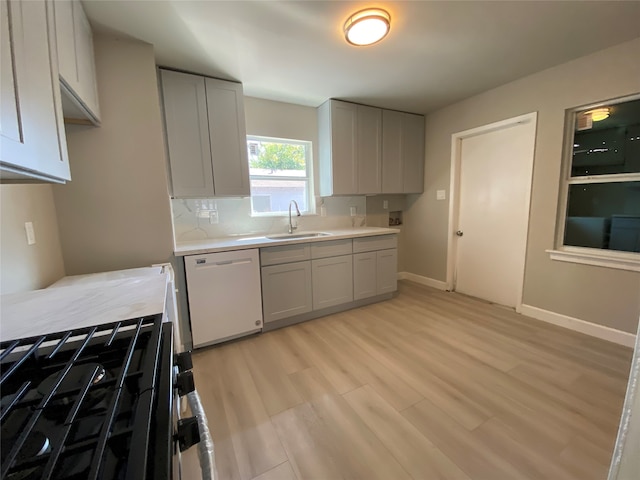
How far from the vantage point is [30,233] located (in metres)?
1.43

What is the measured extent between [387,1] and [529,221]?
247 centimetres

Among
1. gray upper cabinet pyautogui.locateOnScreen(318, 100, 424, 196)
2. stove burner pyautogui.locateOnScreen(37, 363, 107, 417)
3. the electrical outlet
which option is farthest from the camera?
gray upper cabinet pyautogui.locateOnScreen(318, 100, 424, 196)

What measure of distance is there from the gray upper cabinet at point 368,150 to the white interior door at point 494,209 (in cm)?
62

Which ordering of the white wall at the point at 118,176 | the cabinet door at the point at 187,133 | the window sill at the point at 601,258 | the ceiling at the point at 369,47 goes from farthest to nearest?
1. the cabinet door at the point at 187,133
2. the window sill at the point at 601,258
3. the white wall at the point at 118,176
4. the ceiling at the point at 369,47

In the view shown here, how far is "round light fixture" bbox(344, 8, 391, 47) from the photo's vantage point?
1.65 m

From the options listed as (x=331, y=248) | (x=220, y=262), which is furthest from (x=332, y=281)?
(x=220, y=262)

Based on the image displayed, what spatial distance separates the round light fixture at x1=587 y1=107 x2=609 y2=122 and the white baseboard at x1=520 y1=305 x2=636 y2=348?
6.02 ft

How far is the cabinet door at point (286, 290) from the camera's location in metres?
2.55

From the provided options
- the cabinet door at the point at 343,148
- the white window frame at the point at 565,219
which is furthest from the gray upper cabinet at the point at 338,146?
the white window frame at the point at 565,219

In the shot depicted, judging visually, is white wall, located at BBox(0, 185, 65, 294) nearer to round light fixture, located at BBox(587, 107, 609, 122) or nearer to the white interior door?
the white interior door

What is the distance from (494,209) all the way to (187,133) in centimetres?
341

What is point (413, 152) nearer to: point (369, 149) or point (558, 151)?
point (369, 149)

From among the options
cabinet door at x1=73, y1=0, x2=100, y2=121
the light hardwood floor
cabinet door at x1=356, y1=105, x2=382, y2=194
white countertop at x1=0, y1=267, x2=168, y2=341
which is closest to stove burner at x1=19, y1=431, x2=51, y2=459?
white countertop at x1=0, y1=267, x2=168, y2=341

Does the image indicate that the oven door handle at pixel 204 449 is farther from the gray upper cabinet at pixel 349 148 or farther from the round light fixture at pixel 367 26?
the gray upper cabinet at pixel 349 148
